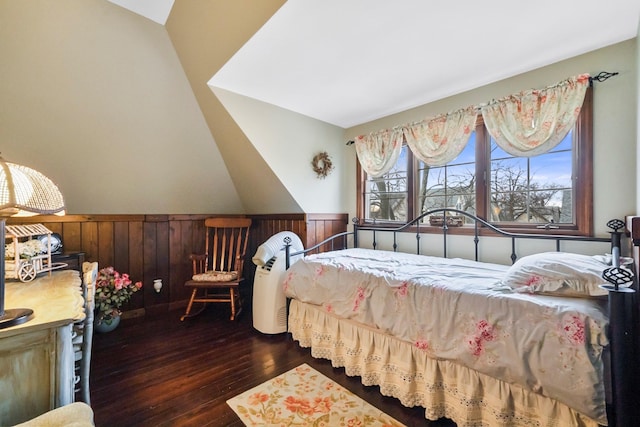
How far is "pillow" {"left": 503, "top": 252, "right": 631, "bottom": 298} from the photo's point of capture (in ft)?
3.78

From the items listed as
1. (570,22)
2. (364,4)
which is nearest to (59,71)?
(364,4)

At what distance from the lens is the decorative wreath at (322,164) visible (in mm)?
3014

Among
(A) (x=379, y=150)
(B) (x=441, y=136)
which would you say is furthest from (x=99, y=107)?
(B) (x=441, y=136)

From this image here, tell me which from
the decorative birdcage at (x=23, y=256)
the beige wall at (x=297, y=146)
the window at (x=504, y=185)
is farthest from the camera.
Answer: the beige wall at (x=297, y=146)

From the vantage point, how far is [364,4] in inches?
55.2

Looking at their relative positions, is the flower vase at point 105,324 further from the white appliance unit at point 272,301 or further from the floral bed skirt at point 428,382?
the floral bed skirt at point 428,382

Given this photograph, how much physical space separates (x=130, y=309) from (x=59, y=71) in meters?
2.19

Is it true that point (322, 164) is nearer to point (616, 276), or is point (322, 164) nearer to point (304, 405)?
point (304, 405)

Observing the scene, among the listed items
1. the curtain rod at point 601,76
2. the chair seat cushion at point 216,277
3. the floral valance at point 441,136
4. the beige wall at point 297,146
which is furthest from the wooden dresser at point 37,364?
the curtain rod at point 601,76

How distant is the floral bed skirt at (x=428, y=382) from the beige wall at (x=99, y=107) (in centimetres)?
204

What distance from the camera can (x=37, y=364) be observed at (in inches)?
34.6

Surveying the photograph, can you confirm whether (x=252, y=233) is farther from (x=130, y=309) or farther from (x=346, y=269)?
(x=346, y=269)

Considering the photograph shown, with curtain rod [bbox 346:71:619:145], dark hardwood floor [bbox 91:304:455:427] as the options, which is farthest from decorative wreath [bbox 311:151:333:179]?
curtain rod [bbox 346:71:619:145]

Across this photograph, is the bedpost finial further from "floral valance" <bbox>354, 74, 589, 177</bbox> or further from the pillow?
"floral valance" <bbox>354, 74, 589, 177</bbox>
